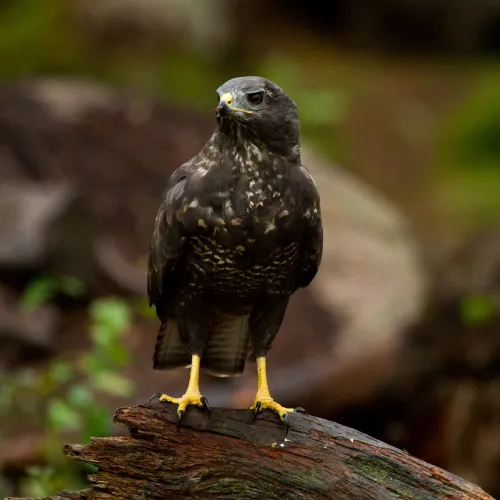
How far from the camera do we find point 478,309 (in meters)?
7.63

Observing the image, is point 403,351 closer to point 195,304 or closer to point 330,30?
point 195,304

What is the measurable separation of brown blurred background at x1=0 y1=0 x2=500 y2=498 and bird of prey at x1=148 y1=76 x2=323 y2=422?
113 cm

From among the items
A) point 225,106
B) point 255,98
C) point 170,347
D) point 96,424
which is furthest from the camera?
point 96,424

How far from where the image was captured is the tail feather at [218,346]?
4.65m

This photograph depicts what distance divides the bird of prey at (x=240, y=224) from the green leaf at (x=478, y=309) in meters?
3.45

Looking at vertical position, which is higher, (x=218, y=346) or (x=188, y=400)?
(x=218, y=346)

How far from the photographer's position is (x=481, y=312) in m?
7.62

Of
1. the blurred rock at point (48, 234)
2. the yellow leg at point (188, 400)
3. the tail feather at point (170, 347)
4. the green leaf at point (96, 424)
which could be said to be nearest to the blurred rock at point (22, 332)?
the blurred rock at point (48, 234)

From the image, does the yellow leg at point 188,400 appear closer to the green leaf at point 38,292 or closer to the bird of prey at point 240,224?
the bird of prey at point 240,224

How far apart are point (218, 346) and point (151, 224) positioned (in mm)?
4053

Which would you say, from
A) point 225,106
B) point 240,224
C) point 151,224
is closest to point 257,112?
point 225,106

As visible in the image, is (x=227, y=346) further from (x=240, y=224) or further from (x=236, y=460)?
(x=240, y=224)

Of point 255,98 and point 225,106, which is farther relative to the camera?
point 255,98

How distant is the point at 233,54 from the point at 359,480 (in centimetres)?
1025
